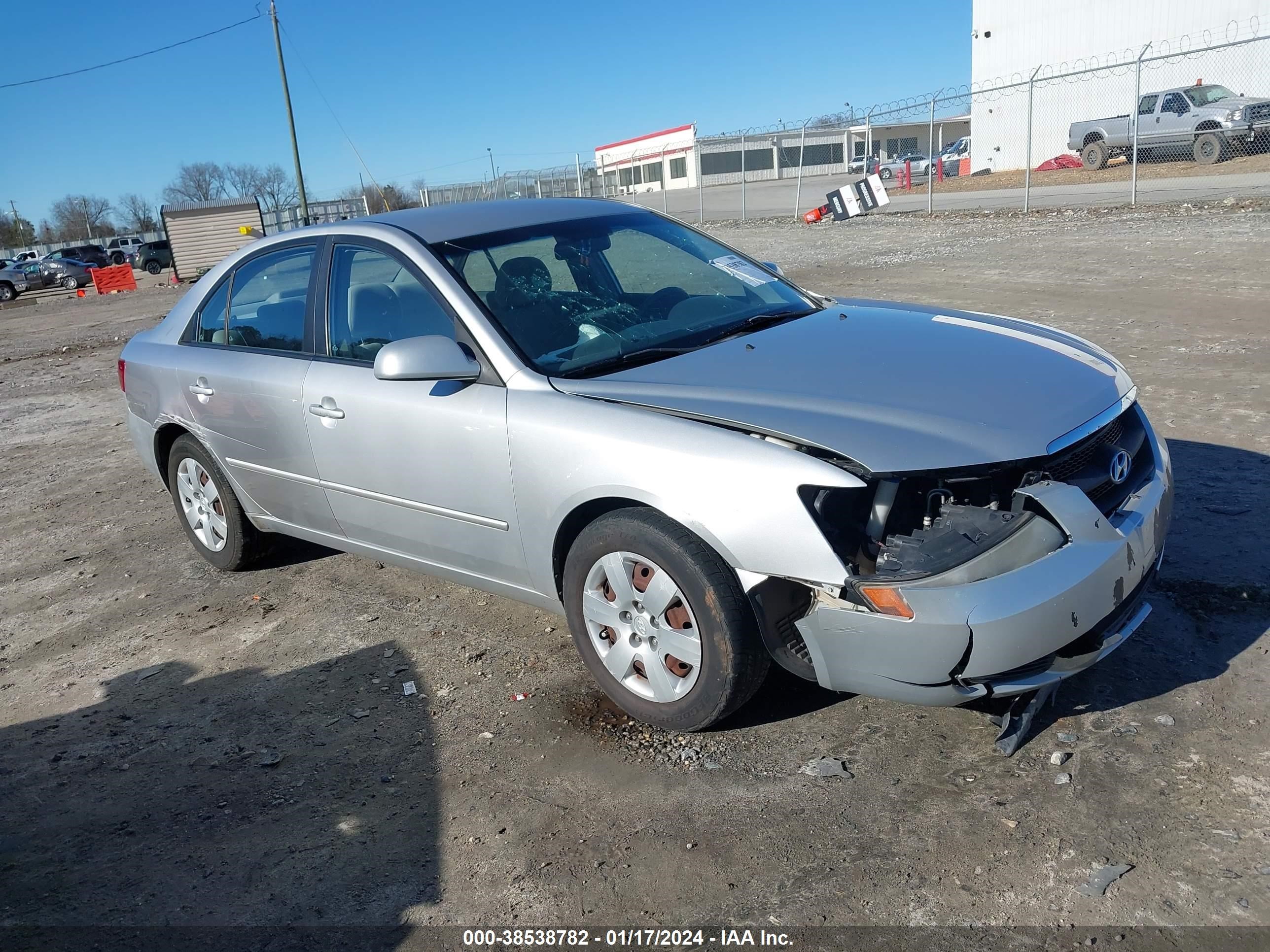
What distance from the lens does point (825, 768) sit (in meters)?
3.11

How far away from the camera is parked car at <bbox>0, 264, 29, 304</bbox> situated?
34.0 meters

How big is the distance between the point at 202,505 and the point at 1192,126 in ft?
84.4

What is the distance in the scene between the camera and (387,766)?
11.2 ft

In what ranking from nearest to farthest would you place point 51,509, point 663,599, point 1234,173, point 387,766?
point 663,599 → point 387,766 → point 51,509 → point 1234,173

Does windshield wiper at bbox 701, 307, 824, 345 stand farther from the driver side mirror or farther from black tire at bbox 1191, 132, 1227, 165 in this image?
black tire at bbox 1191, 132, 1227, 165

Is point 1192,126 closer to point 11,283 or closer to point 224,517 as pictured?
point 224,517

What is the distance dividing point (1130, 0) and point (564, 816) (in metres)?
36.1

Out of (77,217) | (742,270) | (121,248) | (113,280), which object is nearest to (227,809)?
(742,270)

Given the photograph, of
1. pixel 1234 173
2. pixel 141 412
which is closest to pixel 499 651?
pixel 141 412

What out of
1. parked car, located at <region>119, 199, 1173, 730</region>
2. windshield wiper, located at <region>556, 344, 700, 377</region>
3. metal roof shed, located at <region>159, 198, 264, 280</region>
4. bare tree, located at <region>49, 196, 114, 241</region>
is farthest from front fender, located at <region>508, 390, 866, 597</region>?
bare tree, located at <region>49, 196, 114, 241</region>

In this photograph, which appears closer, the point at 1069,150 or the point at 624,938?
the point at 624,938

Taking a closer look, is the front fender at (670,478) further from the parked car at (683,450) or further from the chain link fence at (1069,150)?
the chain link fence at (1069,150)

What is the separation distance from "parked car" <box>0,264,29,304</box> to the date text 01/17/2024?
37691 mm

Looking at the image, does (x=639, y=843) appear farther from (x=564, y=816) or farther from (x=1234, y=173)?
(x=1234, y=173)
